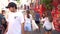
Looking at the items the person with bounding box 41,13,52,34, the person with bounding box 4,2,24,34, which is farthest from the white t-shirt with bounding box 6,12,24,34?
the person with bounding box 41,13,52,34

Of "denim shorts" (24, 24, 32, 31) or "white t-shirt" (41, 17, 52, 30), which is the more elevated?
"white t-shirt" (41, 17, 52, 30)

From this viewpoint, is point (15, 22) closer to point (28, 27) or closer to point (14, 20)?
point (14, 20)

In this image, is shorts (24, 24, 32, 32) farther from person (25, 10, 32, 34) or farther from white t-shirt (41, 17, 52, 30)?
white t-shirt (41, 17, 52, 30)

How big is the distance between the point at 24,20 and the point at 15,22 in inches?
3.9

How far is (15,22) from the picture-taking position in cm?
200

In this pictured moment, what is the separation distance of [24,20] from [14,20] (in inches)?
4.2

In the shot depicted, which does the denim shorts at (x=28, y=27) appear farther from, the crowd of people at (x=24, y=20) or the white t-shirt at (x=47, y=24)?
the white t-shirt at (x=47, y=24)

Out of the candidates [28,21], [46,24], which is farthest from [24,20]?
[46,24]

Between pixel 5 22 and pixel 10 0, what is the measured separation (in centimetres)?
24

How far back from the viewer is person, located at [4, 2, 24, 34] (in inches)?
78.6

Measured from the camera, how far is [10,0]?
2014 mm

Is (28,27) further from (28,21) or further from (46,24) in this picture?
(46,24)

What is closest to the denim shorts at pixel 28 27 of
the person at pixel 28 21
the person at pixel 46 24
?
the person at pixel 28 21

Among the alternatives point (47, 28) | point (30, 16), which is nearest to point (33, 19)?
point (30, 16)
